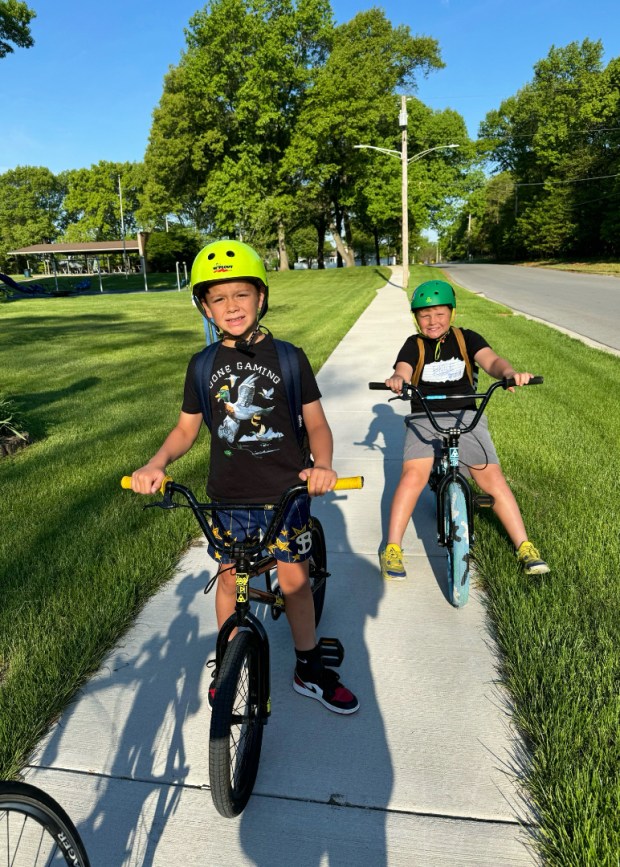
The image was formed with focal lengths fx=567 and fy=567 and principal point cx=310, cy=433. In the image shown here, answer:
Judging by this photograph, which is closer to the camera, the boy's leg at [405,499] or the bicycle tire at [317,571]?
the bicycle tire at [317,571]

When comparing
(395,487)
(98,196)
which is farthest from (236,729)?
(98,196)

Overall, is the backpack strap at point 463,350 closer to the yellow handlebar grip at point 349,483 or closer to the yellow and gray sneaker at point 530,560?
the yellow and gray sneaker at point 530,560

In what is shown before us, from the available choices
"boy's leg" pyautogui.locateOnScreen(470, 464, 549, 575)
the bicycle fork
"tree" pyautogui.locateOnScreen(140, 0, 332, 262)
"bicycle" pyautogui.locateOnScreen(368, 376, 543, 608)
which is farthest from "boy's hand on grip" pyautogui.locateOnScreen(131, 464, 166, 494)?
"tree" pyautogui.locateOnScreen(140, 0, 332, 262)

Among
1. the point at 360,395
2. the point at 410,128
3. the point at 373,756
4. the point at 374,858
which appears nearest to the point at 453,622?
the point at 373,756

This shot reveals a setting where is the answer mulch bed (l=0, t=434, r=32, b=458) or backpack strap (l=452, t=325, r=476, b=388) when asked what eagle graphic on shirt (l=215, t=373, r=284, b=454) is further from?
mulch bed (l=0, t=434, r=32, b=458)

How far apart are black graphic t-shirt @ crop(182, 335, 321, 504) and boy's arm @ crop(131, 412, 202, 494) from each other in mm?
156

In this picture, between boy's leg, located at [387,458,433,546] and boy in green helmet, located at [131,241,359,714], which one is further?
boy's leg, located at [387,458,433,546]

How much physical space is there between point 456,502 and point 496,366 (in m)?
0.88

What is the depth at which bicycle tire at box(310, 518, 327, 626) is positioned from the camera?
Result: 290 centimetres

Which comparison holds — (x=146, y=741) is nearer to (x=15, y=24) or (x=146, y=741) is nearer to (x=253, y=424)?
(x=253, y=424)

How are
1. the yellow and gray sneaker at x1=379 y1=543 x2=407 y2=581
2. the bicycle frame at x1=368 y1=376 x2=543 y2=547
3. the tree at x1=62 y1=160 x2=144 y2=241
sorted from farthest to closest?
the tree at x1=62 y1=160 x2=144 y2=241 → the yellow and gray sneaker at x1=379 y1=543 x2=407 y2=581 → the bicycle frame at x1=368 y1=376 x2=543 y2=547

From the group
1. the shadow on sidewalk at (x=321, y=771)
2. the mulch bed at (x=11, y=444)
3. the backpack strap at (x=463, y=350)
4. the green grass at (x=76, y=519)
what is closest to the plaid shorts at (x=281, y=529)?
the shadow on sidewalk at (x=321, y=771)

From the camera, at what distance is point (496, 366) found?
335 centimetres

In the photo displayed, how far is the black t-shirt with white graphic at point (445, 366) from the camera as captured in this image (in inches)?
138
